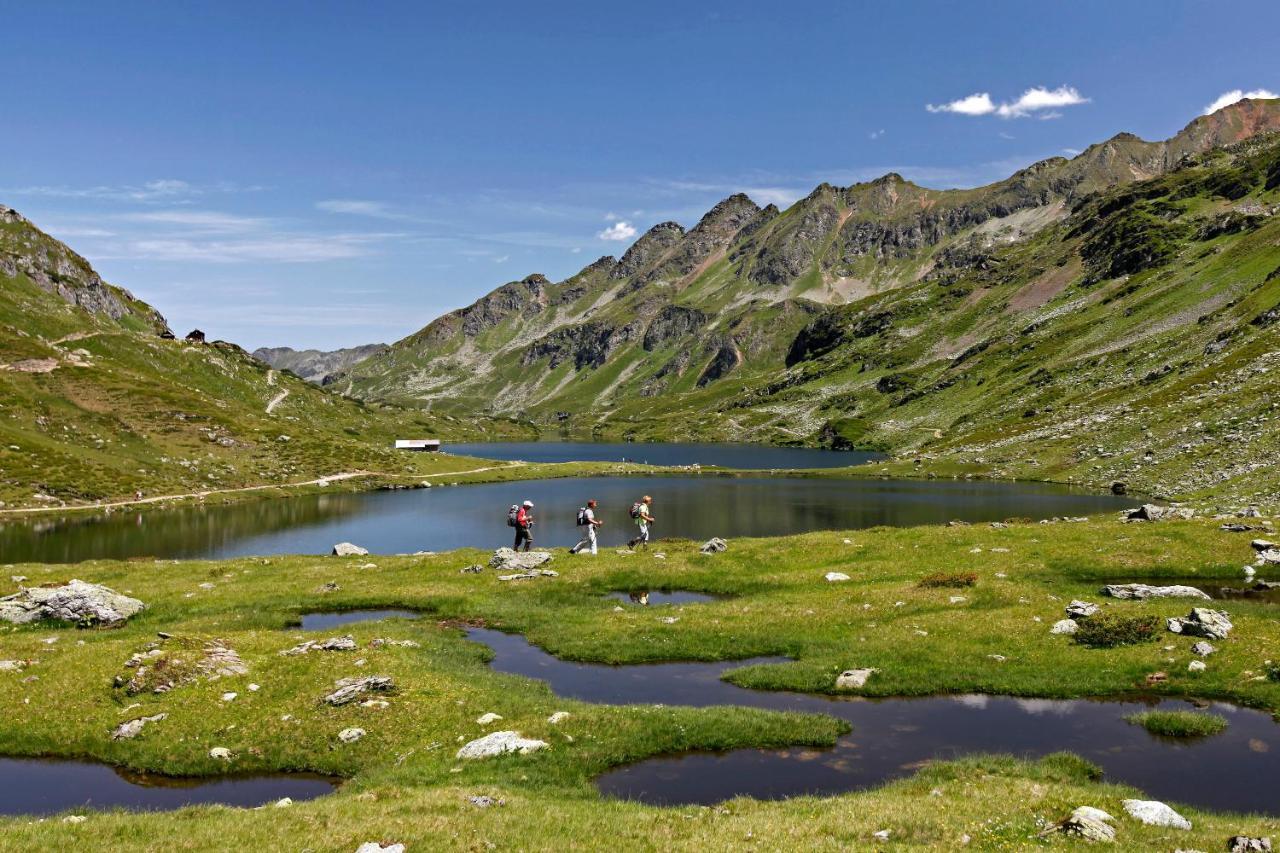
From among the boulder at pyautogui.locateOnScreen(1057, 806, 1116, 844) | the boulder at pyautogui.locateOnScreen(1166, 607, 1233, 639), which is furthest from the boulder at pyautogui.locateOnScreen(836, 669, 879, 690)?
the boulder at pyautogui.locateOnScreen(1166, 607, 1233, 639)

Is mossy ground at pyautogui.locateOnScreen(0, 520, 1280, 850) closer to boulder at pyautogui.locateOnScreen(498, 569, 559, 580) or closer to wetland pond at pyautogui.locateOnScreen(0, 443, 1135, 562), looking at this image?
boulder at pyautogui.locateOnScreen(498, 569, 559, 580)

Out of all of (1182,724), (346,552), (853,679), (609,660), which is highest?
(1182,724)

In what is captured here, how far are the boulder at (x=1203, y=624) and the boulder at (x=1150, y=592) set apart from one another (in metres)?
A: 5.19

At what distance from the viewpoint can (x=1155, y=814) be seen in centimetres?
1526

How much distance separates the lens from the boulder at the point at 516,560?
1887 inches

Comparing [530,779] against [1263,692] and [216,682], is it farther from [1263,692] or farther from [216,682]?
[1263,692]

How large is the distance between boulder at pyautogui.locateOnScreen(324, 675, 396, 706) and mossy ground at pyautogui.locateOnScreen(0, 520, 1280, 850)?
1.80ft

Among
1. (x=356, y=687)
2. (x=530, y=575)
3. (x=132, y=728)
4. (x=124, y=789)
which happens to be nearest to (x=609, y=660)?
(x=356, y=687)

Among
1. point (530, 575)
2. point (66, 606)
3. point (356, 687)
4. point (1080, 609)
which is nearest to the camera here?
point (356, 687)

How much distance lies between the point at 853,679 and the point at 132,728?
79.5 feet

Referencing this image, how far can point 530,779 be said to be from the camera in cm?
1936

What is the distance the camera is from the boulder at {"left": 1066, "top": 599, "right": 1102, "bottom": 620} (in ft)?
101

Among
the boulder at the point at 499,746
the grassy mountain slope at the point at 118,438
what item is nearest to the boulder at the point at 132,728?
the boulder at the point at 499,746

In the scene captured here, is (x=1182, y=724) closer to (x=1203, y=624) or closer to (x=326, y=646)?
(x=1203, y=624)
